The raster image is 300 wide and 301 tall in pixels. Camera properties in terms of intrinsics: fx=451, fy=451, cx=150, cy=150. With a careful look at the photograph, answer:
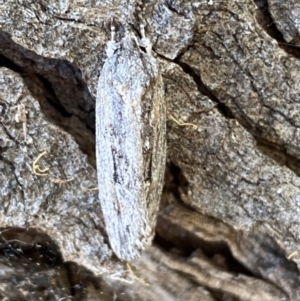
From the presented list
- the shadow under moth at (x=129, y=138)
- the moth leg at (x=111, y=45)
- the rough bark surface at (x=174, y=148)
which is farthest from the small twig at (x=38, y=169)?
the moth leg at (x=111, y=45)

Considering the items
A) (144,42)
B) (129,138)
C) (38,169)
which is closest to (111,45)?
(144,42)

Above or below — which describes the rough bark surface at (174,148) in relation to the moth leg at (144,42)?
below

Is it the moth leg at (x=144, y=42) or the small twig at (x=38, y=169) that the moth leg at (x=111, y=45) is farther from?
the small twig at (x=38, y=169)

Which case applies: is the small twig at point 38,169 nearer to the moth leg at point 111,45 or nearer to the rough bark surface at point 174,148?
the rough bark surface at point 174,148

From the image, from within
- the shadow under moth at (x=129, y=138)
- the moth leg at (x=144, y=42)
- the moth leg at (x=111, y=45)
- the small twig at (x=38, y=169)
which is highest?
the moth leg at (x=144, y=42)

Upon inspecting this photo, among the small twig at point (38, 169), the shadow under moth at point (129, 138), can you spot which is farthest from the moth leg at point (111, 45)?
the small twig at point (38, 169)

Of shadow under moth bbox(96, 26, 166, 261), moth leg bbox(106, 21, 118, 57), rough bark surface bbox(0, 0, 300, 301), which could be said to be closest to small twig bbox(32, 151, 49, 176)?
rough bark surface bbox(0, 0, 300, 301)
